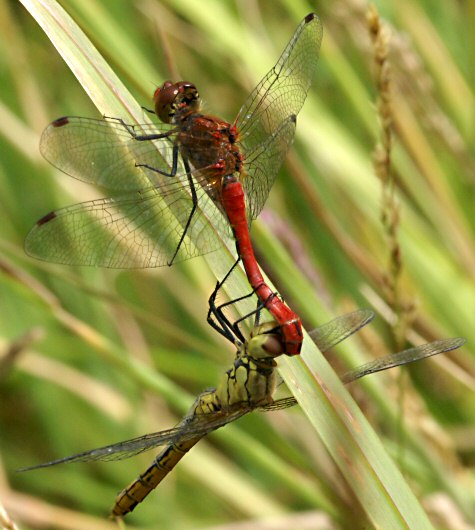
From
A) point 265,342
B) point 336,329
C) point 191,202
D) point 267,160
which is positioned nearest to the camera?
point 265,342

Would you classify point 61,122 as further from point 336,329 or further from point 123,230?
point 336,329

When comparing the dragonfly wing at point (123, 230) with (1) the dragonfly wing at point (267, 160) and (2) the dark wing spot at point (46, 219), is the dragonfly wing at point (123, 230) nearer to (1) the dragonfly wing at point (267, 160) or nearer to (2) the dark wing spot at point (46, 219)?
(2) the dark wing spot at point (46, 219)

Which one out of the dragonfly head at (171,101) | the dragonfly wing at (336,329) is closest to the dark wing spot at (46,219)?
the dragonfly head at (171,101)

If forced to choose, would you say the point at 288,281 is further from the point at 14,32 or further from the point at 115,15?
the point at 14,32

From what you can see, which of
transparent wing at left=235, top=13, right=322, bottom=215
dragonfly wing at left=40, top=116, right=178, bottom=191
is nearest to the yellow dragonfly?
dragonfly wing at left=40, top=116, right=178, bottom=191

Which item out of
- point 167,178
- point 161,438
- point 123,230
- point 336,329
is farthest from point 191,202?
point 161,438

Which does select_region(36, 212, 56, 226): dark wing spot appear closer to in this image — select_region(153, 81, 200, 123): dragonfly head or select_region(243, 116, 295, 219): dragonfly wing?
select_region(153, 81, 200, 123): dragonfly head
